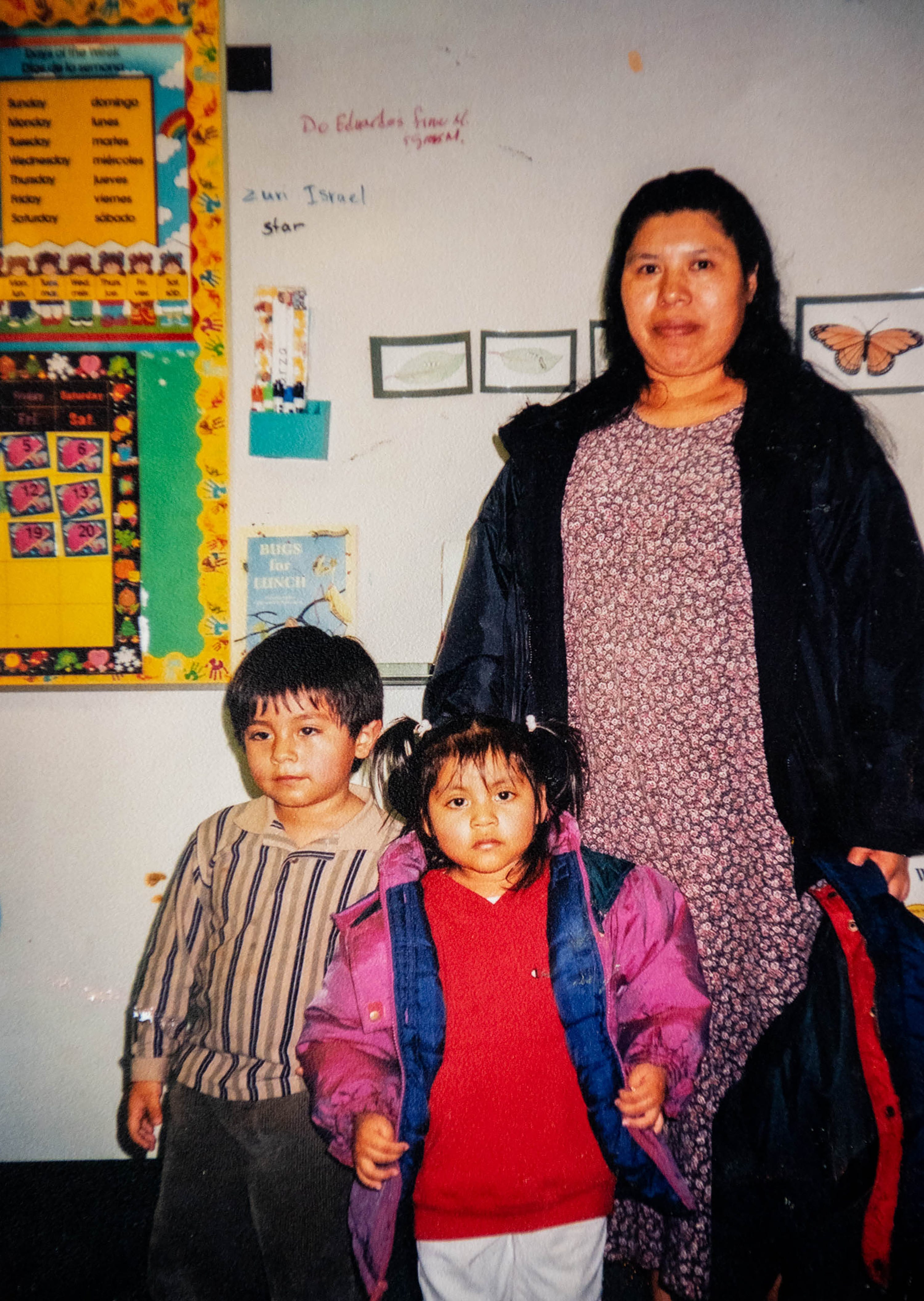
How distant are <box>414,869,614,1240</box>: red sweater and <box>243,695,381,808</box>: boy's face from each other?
1.07 feet

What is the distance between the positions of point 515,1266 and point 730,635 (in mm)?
848

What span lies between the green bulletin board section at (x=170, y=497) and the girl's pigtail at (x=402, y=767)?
1.77ft

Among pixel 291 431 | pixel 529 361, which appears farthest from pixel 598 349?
pixel 291 431

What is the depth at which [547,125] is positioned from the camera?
4.74ft

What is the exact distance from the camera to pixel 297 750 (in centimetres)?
112

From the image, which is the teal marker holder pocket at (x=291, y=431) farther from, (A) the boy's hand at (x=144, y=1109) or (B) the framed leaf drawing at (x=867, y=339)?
(A) the boy's hand at (x=144, y=1109)

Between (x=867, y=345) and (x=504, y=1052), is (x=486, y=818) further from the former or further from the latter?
(x=867, y=345)

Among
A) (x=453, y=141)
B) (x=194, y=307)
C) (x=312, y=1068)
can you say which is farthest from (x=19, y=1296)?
(x=453, y=141)

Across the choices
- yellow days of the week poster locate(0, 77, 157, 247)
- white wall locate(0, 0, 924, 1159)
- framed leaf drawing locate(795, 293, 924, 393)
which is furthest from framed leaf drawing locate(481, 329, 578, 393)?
yellow days of the week poster locate(0, 77, 157, 247)

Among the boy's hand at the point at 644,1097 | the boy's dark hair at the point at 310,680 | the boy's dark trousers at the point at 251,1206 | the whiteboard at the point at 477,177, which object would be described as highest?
the whiteboard at the point at 477,177

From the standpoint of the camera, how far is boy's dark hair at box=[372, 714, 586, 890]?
1.00 meters

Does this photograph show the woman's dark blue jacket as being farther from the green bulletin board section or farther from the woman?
the green bulletin board section

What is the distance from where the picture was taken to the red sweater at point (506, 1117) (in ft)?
3.05

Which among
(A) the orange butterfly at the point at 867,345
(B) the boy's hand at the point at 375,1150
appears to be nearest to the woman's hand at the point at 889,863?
(B) the boy's hand at the point at 375,1150
